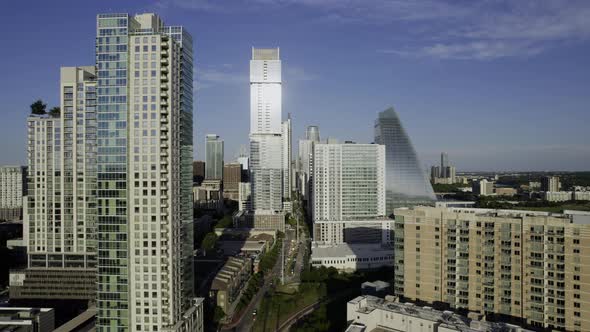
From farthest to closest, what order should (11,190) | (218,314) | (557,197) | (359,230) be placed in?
1. (557,197)
2. (11,190)
3. (359,230)
4. (218,314)

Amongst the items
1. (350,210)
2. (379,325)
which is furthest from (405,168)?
(379,325)

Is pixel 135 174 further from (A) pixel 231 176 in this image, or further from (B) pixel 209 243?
(A) pixel 231 176

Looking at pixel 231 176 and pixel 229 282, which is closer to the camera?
pixel 229 282

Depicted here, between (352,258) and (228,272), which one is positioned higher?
(228,272)

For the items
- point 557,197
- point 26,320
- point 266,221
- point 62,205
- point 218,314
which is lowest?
point 218,314

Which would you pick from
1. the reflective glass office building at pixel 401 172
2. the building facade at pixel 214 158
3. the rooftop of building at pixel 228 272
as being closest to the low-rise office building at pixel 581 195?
the reflective glass office building at pixel 401 172

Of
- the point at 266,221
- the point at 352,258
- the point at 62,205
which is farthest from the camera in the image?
the point at 266,221

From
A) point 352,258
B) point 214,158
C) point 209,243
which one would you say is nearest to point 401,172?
point 352,258
